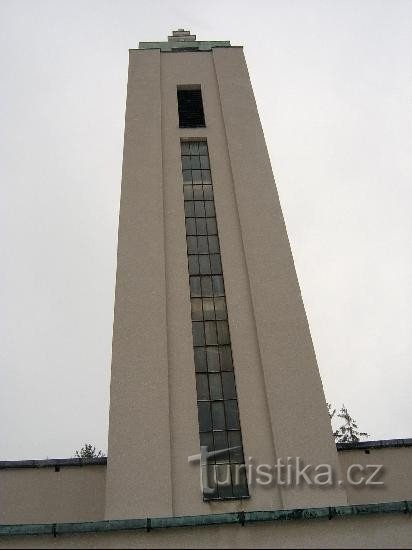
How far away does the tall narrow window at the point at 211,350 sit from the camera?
1167 cm

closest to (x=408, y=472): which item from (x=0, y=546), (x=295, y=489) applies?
(x=295, y=489)

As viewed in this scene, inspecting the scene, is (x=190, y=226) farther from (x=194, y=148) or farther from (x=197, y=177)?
(x=194, y=148)

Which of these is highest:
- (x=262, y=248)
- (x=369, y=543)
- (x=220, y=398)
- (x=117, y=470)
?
(x=262, y=248)

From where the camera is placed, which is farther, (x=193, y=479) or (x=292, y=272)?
(x=292, y=272)

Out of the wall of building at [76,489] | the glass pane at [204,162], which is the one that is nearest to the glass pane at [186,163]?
the glass pane at [204,162]

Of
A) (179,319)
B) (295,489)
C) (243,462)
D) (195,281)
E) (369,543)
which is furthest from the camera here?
(195,281)

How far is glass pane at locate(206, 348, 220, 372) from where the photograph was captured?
13078 mm

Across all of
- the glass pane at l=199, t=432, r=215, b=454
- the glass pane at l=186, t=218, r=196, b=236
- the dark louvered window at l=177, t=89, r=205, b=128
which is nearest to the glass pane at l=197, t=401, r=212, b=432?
the glass pane at l=199, t=432, r=215, b=454

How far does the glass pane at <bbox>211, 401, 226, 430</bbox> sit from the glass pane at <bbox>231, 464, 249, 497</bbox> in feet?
3.13

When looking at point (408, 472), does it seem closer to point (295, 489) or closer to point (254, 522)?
point (295, 489)

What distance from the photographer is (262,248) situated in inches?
596

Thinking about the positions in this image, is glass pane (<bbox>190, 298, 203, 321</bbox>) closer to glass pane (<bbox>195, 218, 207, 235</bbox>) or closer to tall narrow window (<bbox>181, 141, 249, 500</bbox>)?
tall narrow window (<bbox>181, 141, 249, 500</bbox>)

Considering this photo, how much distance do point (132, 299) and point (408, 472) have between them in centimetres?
885

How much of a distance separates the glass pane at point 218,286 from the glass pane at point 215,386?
7.90 ft
